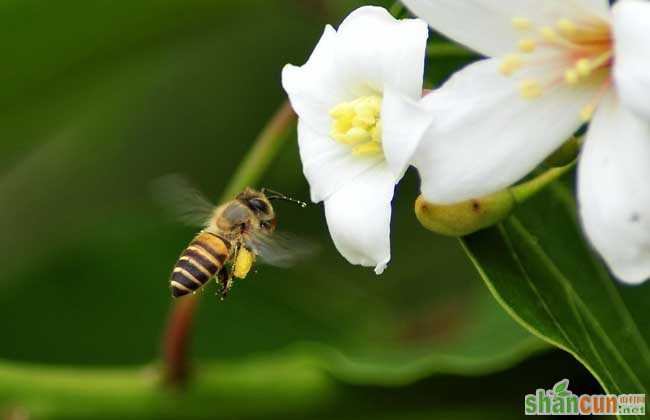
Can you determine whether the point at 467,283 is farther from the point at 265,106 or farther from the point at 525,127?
the point at 525,127

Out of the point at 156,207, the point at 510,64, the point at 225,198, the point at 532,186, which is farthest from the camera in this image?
the point at 156,207

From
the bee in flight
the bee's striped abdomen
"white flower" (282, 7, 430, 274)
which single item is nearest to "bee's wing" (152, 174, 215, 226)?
the bee in flight

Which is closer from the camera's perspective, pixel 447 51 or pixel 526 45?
pixel 526 45

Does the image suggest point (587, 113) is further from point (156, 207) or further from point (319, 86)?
point (156, 207)

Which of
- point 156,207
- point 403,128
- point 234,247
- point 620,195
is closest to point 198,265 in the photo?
point 234,247

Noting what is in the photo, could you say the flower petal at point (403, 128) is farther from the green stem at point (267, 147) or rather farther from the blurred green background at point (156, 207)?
the blurred green background at point (156, 207)

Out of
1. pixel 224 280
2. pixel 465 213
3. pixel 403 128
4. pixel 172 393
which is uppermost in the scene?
pixel 403 128
